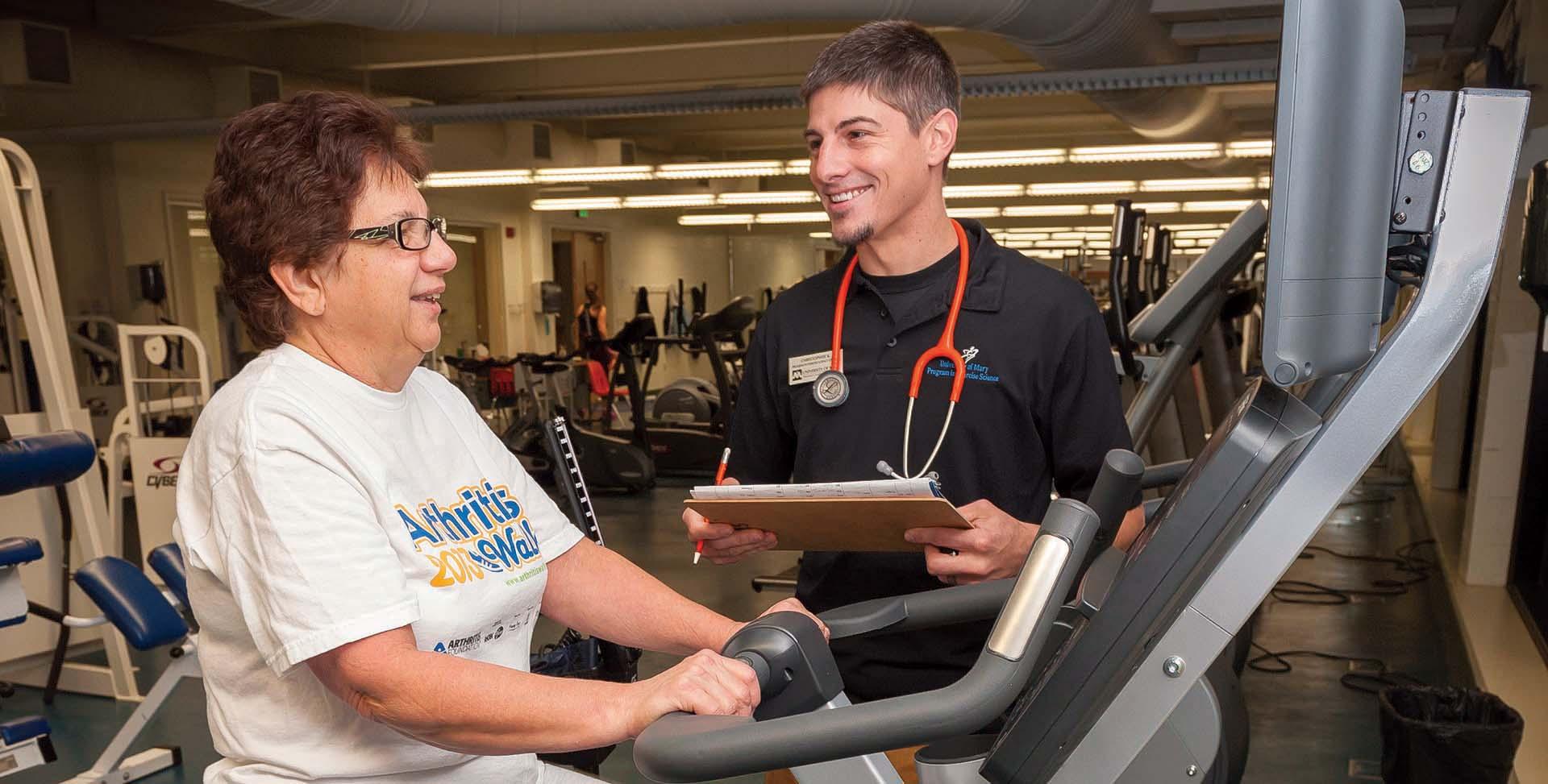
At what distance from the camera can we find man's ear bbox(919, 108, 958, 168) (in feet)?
5.52

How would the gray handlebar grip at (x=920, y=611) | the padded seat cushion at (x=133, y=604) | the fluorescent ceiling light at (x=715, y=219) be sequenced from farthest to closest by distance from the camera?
the fluorescent ceiling light at (x=715, y=219), the padded seat cushion at (x=133, y=604), the gray handlebar grip at (x=920, y=611)

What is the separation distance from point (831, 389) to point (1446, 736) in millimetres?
2155

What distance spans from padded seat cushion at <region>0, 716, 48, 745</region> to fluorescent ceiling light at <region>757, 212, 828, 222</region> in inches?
522

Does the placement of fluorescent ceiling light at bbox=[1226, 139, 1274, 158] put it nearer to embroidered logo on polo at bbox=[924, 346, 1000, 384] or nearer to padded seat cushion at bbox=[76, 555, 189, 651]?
padded seat cushion at bbox=[76, 555, 189, 651]

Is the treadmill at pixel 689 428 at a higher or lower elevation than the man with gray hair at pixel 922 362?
lower

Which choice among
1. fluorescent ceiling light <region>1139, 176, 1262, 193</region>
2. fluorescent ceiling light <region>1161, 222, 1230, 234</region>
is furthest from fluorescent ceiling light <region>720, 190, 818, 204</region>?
fluorescent ceiling light <region>1161, 222, 1230, 234</region>

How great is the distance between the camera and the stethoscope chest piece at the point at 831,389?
5.50 feet

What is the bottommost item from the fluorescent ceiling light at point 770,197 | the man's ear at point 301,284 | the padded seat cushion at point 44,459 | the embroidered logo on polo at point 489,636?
the padded seat cushion at point 44,459

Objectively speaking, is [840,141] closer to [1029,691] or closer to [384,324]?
[384,324]

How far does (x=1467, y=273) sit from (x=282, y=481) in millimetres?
1155

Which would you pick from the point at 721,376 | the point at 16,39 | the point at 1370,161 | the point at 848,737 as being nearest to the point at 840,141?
the point at 1370,161

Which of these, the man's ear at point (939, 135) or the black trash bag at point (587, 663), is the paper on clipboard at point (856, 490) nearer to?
the man's ear at point (939, 135)

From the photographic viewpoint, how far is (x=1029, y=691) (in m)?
1.28

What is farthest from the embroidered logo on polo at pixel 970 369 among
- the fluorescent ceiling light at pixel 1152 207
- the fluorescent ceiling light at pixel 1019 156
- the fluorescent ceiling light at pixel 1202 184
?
the fluorescent ceiling light at pixel 1152 207
